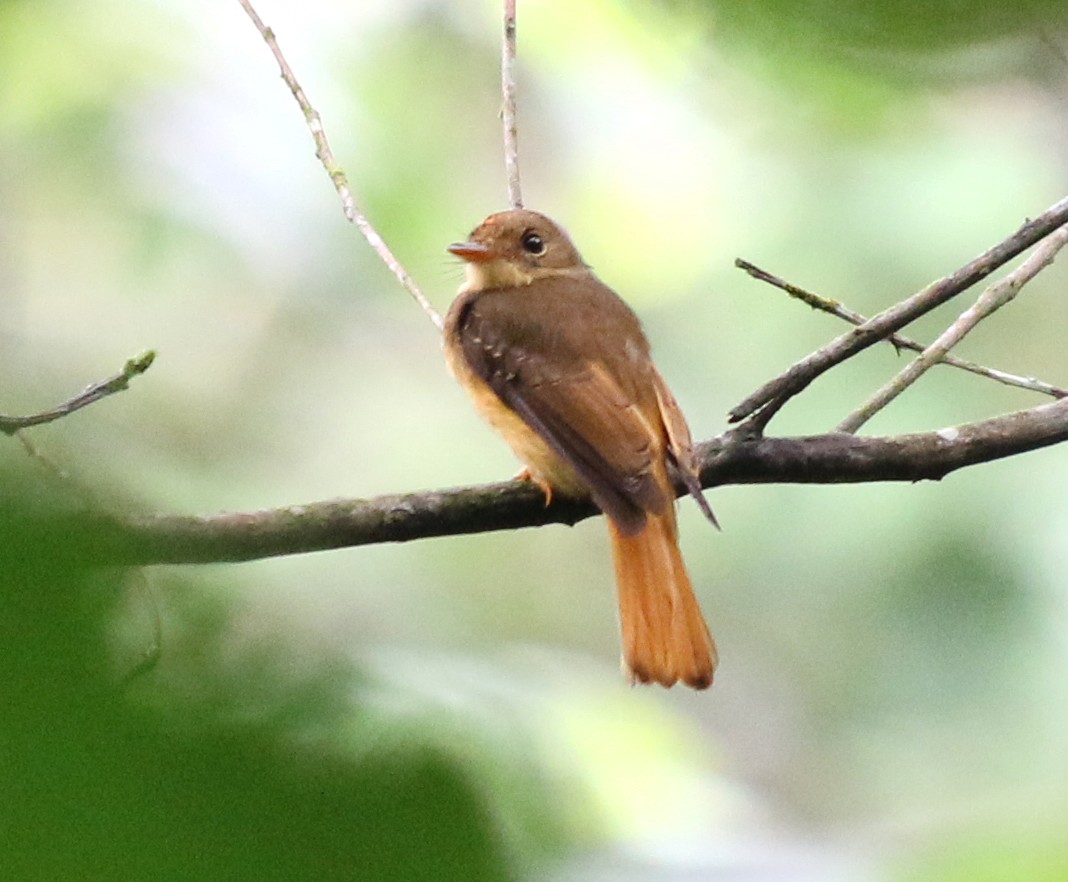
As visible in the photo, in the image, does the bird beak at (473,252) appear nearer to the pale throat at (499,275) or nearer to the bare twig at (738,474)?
the pale throat at (499,275)

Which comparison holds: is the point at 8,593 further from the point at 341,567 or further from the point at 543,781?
the point at 341,567

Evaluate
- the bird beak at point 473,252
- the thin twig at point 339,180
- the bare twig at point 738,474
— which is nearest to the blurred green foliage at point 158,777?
the bare twig at point 738,474

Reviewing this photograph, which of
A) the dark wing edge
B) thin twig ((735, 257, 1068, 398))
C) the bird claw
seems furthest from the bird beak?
thin twig ((735, 257, 1068, 398))

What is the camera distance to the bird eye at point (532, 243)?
393 centimetres

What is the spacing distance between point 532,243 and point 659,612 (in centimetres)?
153

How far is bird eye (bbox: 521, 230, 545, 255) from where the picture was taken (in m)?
3.93

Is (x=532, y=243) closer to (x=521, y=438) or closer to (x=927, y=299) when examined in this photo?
(x=521, y=438)

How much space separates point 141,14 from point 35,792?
4.32m

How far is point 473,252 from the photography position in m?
3.80

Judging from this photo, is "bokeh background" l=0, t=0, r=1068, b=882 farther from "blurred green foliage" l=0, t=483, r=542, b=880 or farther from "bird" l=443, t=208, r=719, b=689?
"blurred green foliage" l=0, t=483, r=542, b=880

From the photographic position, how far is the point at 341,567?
4176mm

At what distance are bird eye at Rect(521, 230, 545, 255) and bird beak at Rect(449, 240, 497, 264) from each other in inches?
4.9

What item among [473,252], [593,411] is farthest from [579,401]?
[473,252]

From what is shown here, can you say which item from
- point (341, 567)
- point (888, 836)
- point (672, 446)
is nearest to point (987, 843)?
point (888, 836)
